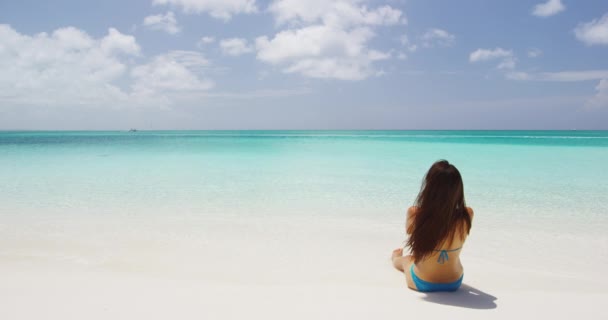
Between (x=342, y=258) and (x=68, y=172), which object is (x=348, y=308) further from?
(x=68, y=172)

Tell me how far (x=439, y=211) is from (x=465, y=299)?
73cm

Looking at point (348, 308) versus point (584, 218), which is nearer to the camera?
point (348, 308)

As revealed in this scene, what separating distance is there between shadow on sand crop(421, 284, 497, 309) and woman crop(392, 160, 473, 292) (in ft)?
0.18

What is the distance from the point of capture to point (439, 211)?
2609 millimetres

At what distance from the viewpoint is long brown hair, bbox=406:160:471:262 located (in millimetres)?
2578

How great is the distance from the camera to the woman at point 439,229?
8.50 feet

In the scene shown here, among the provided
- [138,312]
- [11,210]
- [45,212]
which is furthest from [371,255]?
[11,210]

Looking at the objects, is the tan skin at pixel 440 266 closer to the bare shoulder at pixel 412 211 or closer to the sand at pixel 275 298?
the bare shoulder at pixel 412 211

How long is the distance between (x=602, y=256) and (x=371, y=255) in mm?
2377

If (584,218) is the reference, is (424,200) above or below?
above

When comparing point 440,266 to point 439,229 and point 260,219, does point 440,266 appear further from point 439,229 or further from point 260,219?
point 260,219

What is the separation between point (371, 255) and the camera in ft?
12.7

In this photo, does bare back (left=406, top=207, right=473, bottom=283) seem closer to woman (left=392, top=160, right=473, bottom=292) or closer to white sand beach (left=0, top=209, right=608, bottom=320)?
woman (left=392, top=160, right=473, bottom=292)

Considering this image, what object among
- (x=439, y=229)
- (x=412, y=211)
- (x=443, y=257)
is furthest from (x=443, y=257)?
(x=412, y=211)
